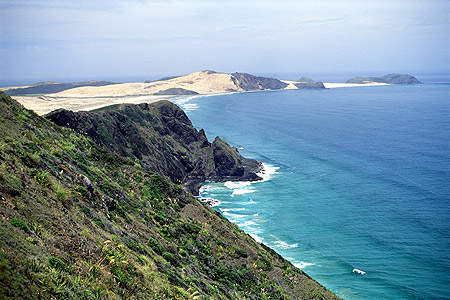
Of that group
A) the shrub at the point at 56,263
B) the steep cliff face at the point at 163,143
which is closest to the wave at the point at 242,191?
the steep cliff face at the point at 163,143

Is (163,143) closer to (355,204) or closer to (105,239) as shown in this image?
(355,204)

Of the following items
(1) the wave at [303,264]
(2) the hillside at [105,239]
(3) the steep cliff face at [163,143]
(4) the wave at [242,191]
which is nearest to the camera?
(2) the hillside at [105,239]

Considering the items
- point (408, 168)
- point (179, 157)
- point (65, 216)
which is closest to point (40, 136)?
point (65, 216)

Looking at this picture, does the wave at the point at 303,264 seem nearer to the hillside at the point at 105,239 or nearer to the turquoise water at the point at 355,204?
the turquoise water at the point at 355,204

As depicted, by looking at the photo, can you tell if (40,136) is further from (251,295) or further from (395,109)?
(395,109)

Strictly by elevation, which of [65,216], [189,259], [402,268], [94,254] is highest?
[65,216]

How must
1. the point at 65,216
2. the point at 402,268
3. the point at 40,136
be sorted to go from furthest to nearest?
1. the point at 402,268
2. the point at 40,136
3. the point at 65,216
